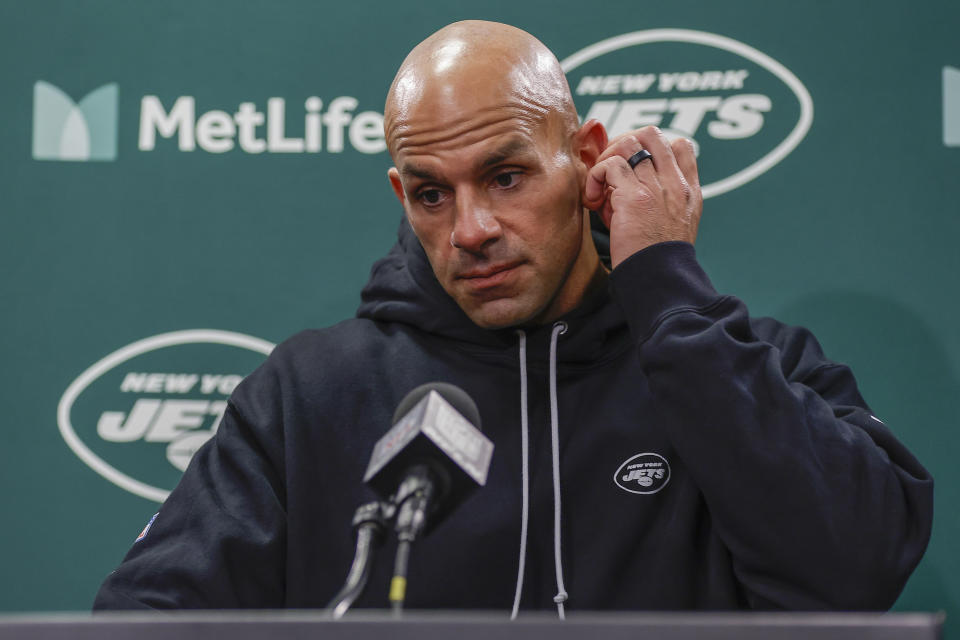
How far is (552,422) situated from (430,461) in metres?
0.57

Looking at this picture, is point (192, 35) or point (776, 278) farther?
point (192, 35)

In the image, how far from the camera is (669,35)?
5.94ft

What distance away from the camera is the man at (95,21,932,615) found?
115 centimetres

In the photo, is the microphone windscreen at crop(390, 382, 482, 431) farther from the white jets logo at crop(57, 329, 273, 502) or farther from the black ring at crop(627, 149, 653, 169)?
the white jets logo at crop(57, 329, 273, 502)

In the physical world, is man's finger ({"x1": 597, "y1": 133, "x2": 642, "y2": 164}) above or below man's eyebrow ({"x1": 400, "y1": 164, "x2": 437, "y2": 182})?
above

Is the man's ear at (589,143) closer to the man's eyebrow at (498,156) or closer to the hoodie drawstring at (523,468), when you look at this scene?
the man's eyebrow at (498,156)

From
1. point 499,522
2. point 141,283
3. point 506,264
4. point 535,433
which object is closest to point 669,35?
point 506,264

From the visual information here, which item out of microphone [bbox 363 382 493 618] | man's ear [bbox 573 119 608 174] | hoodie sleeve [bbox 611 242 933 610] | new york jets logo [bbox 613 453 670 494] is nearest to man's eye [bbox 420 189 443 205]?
man's ear [bbox 573 119 608 174]

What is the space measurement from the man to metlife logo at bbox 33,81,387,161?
492mm

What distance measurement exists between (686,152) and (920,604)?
940 millimetres

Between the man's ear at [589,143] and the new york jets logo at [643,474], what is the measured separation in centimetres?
42

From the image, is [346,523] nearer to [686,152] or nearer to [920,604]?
[686,152]

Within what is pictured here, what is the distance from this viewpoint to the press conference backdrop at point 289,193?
174 centimetres

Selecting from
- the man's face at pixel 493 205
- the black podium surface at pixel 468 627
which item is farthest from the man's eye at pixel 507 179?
the black podium surface at pixel 468 627
